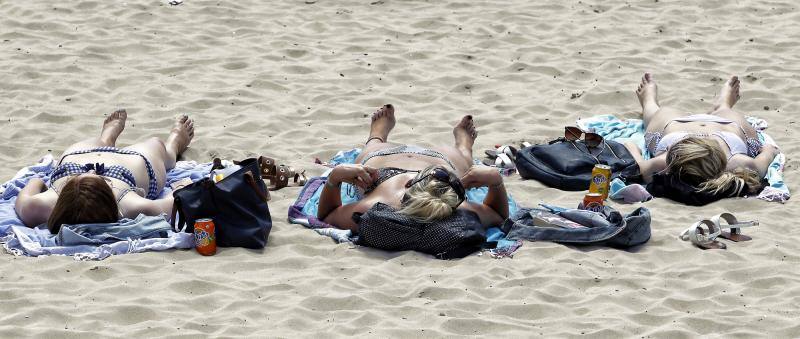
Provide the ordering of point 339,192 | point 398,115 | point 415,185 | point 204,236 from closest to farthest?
point 204,236 < point 415,185 < point 339,192 < point 398,115

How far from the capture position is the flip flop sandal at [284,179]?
341 inches

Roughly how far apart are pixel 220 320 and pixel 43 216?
6.16 ft

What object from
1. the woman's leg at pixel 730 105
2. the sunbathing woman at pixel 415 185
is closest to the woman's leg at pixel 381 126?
the sunbathing woman at pixel 415 185

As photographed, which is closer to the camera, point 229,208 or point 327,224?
point 229,208

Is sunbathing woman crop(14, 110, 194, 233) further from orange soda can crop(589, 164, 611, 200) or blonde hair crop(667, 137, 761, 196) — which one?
blonde hair crop(667, 137, 761, 196)

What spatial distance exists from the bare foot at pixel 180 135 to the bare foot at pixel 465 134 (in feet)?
6.01

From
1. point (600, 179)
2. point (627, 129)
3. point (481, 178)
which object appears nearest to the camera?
point (481, 178)

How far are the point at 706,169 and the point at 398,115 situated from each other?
252 cm

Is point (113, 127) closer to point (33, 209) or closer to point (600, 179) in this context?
point (33, 209)

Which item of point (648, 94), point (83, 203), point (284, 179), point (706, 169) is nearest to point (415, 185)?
point (284, 179)

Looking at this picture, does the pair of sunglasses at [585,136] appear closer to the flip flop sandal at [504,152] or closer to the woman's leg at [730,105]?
the flip flop sandal at [504,152]

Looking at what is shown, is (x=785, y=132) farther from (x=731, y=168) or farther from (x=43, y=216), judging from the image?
(x=43, y=216)

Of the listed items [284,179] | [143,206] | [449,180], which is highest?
[449,180]

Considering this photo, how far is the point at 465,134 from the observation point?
29.9 feet
